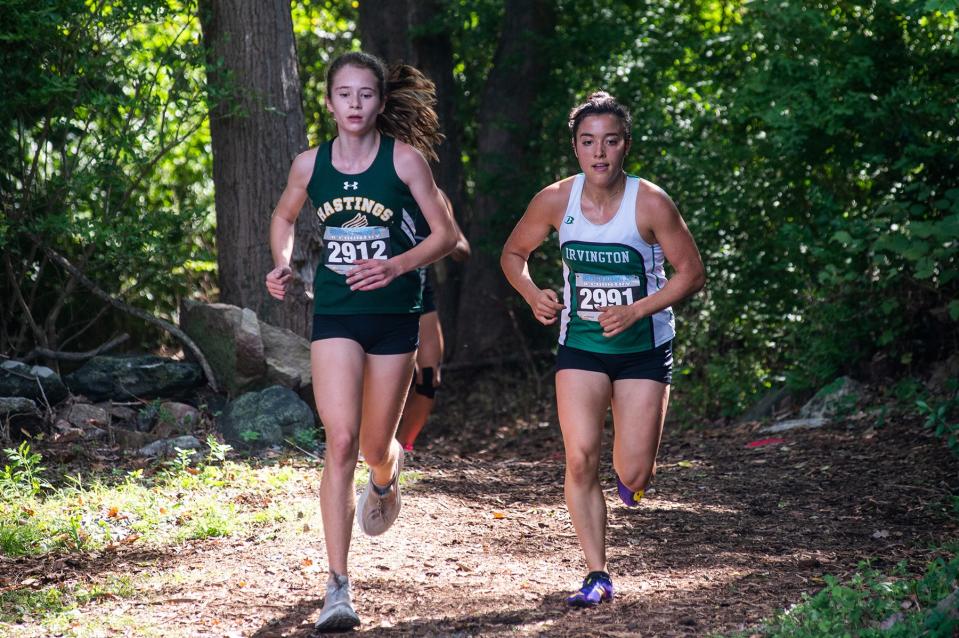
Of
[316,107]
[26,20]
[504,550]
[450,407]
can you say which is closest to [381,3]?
[316,107]

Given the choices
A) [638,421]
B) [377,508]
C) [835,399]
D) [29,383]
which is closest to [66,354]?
[29,383]

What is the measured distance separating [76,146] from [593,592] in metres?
6.73

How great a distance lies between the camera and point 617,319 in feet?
15.9

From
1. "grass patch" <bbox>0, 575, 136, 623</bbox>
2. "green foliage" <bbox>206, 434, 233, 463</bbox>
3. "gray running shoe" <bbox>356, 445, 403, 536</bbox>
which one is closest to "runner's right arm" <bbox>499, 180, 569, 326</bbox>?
"gray running shoe" <bbox>356, 445, 403, 536</bbox>

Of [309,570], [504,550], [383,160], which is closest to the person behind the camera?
[383,160]

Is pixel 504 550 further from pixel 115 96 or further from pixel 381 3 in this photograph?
pixel 381 3

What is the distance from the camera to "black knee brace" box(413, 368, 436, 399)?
822 cm

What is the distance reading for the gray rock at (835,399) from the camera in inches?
376

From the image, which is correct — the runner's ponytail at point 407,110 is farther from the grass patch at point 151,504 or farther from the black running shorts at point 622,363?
the grass patch at point 151,504

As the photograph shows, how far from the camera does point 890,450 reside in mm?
8281

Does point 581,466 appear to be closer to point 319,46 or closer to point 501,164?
point 501,164

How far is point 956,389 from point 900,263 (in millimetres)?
1142

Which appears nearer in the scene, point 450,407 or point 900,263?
point 900,263

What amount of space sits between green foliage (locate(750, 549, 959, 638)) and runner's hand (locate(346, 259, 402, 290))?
2.07 metres
